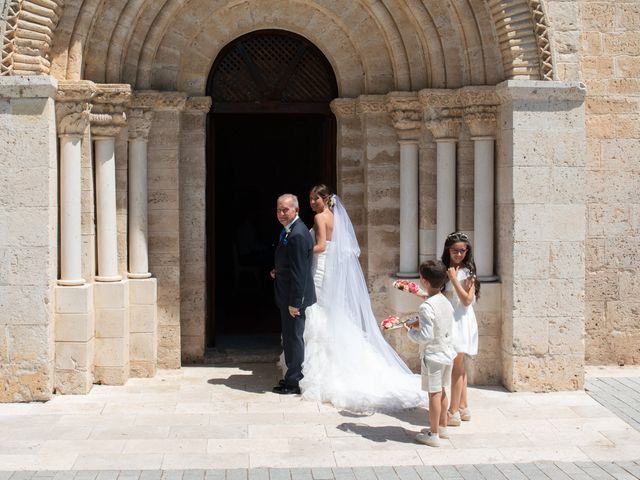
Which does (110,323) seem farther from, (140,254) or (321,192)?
(321,192)

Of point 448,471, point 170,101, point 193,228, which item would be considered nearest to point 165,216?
point 193,228

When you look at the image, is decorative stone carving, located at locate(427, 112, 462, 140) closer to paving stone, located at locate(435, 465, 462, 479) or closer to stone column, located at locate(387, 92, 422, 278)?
stone column, located at locate(387, 92, 422, 278)

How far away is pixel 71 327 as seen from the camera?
25.7 feet

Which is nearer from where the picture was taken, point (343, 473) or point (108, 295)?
point (343, 473)

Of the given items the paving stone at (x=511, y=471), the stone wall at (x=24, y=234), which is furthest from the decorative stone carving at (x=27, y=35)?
the paving stone at (x=511, y=471)

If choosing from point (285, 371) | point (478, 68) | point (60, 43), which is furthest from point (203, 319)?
point (478, 68)

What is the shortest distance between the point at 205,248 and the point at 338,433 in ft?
9.54

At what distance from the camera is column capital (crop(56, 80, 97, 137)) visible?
305 inches

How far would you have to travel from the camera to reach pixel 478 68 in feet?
27.3

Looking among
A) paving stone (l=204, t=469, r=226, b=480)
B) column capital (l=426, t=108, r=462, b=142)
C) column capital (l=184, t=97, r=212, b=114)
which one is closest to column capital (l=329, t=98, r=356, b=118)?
column capital (l=426, t=108, r=462, b=142)

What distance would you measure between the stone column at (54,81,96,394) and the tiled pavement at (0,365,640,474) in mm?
260

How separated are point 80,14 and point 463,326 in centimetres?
428

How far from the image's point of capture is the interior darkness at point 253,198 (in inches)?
495

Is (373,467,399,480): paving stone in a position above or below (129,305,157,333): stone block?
below
